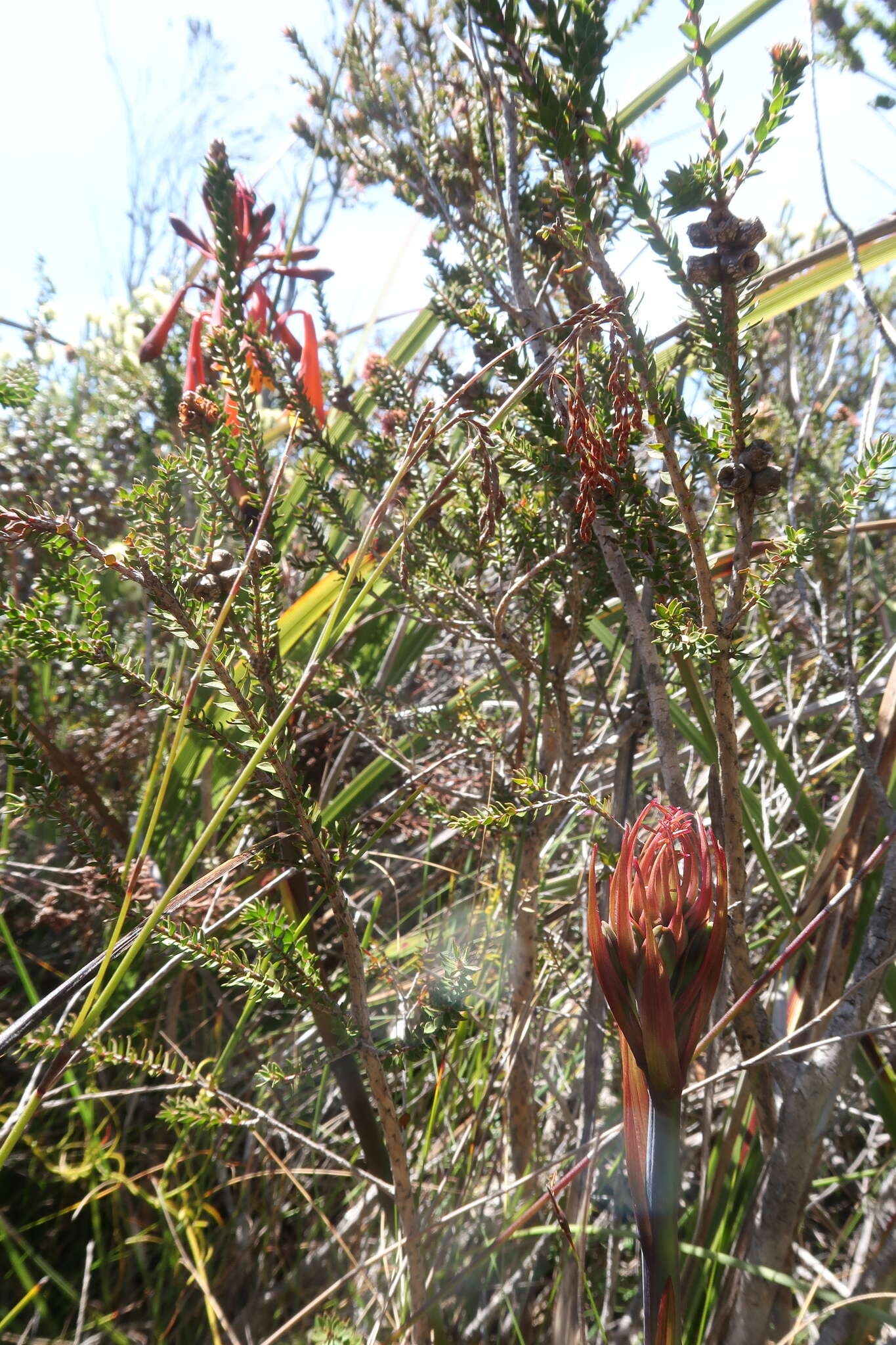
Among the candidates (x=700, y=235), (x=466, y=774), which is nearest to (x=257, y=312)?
(x=700, y=235)

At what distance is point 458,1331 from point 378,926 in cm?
53

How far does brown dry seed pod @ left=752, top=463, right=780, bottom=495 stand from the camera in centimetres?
48

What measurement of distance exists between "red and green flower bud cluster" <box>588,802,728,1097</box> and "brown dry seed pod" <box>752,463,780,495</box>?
0.21m

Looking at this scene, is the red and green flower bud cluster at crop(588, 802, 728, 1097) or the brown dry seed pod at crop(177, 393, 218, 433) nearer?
the red and green flower bud cluster at crop(588, 802, 728, 1097)

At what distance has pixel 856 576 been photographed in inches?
60.0

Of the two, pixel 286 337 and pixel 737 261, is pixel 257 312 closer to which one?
pixel 286 337

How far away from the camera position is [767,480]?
1.57 feet

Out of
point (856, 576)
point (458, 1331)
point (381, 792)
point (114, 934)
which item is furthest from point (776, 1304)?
point (856, 576)

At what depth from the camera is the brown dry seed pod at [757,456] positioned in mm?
477

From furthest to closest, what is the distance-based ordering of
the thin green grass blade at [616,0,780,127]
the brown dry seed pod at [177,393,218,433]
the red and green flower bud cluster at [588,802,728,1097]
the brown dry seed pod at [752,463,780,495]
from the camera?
the thin green grass blade at [616,0,780,127] → the brown dry seed pod at [177,393,218,433] → the brown dry seed pod at [752,463,780,495] → the red and green flower bud cluster at [588,802,728,1097]

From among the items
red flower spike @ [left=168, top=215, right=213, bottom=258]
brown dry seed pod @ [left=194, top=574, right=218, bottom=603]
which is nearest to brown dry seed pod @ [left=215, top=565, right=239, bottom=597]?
brown dry seed pod @ [left=194, top=574, right=218, bottom=603]

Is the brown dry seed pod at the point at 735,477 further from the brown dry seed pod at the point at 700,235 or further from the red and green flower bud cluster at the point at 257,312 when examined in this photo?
the red and green flower bud cluster at the point at 257,312

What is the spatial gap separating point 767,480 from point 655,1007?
0.30m

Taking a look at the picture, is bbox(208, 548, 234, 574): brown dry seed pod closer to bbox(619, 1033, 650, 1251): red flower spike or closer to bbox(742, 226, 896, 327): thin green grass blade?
bbox(619, 1033, 650, 1251): red flower spike
